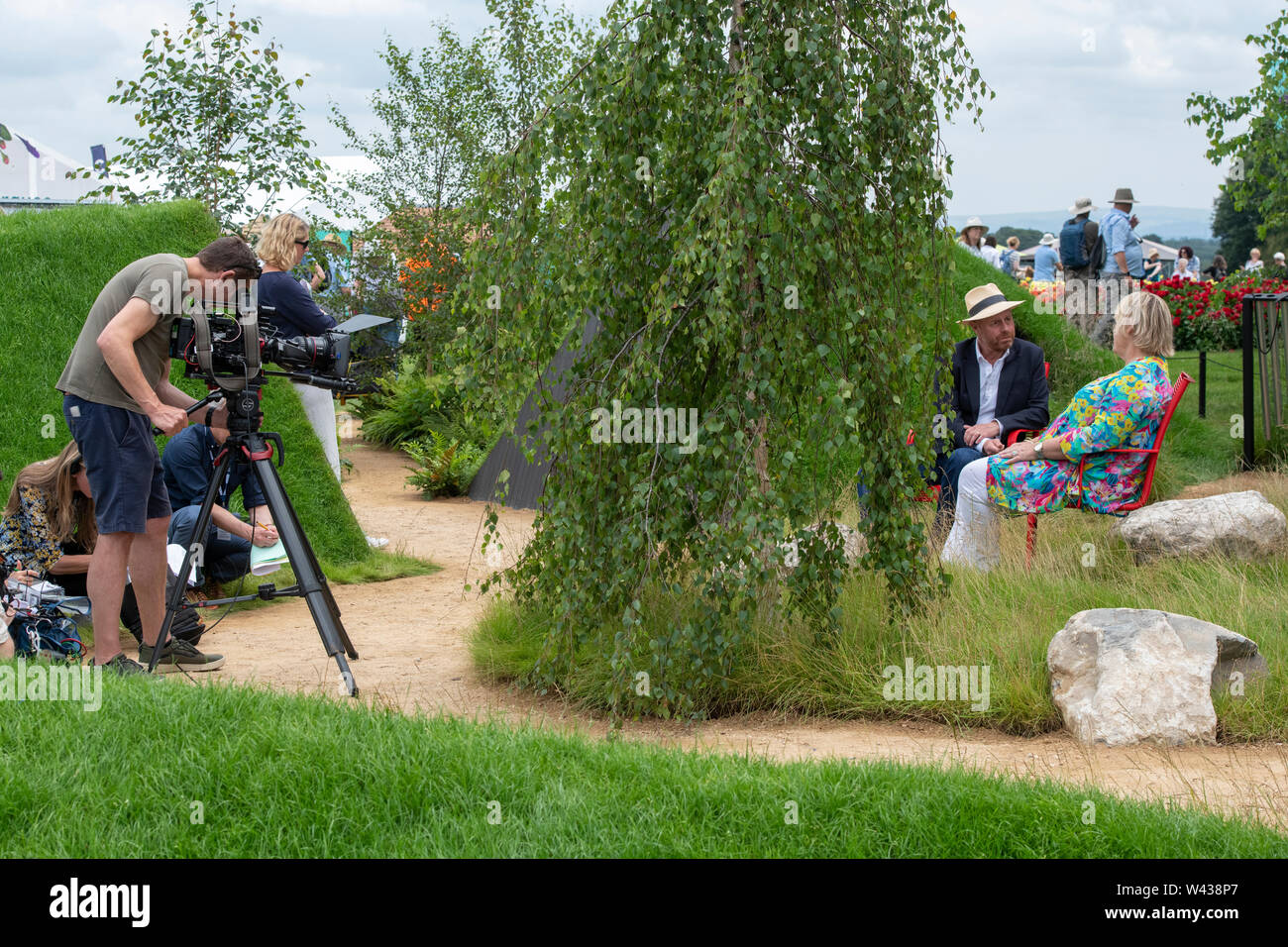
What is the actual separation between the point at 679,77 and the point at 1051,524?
11.6 feet

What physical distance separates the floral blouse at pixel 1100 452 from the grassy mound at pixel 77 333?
400cm

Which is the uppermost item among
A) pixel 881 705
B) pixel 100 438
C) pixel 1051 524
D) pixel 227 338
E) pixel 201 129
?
pixel 201 129

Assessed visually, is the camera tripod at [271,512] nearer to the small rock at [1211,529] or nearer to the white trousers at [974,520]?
the white trousers at [974,520]

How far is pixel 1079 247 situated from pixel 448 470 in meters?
7.27

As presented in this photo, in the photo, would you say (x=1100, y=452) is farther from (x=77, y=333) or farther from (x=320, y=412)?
(x=77, y=333)

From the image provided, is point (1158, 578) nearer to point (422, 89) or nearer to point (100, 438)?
point (100, 438)

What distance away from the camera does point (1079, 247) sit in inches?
516

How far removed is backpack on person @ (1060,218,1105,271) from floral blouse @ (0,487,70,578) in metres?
10.8

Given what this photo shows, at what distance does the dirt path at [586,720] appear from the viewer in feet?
12.3

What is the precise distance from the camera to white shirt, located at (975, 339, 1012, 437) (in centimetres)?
700

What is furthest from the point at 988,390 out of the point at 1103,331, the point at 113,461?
the point at 1103,331

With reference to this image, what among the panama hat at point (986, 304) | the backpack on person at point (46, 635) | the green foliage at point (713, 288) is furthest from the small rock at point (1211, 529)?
the backpack on person at point (46, 635)

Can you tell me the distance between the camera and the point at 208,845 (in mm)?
2998

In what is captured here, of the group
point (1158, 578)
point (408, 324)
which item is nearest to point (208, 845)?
point (1158, 578)
